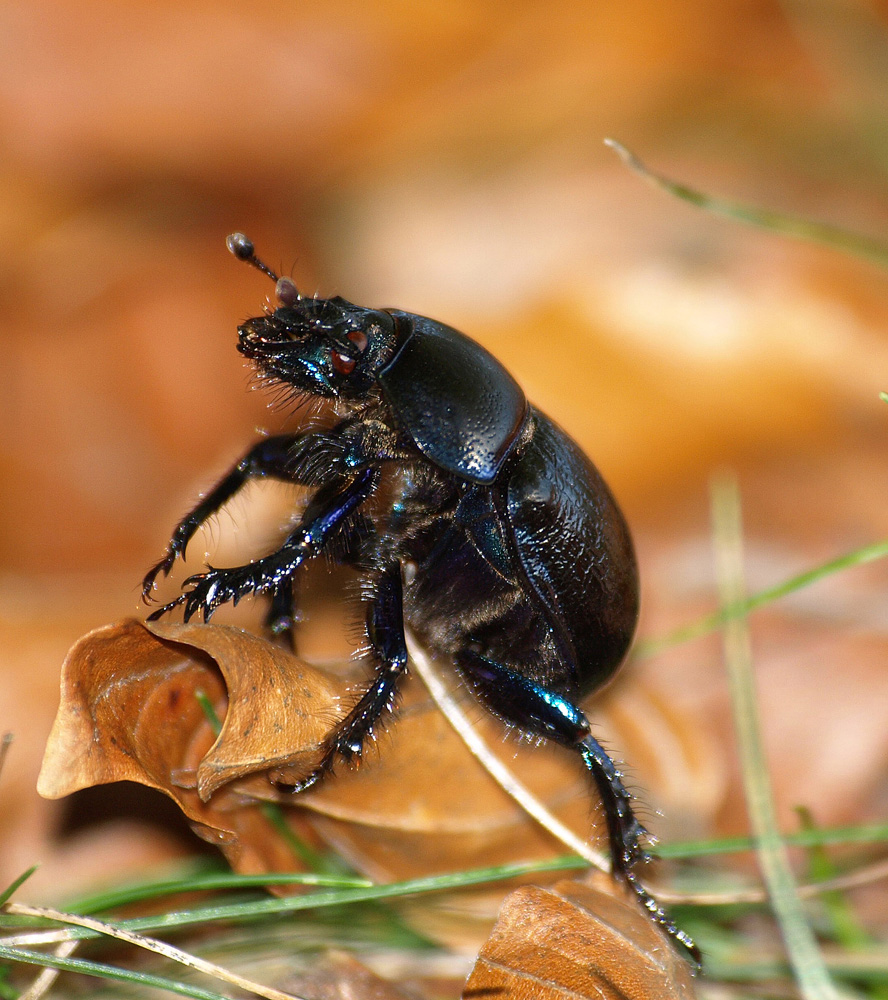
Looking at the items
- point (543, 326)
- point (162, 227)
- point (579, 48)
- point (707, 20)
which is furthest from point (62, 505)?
point (707, 20)

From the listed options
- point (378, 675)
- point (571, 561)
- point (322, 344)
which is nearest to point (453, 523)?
point (571, 561)

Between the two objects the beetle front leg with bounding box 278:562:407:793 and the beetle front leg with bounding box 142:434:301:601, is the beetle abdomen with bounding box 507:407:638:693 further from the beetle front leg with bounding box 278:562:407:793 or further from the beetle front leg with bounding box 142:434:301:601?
the beetle front leg with bounding box 142:434:301:601

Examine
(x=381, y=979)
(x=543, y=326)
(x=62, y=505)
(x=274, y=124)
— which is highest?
(x=274, y=124)

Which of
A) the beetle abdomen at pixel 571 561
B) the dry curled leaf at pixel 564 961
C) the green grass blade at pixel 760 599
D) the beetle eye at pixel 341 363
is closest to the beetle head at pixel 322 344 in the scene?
the beetle eye at pixel 341 363

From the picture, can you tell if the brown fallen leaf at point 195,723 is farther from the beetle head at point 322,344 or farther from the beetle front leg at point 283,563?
the beetle head at point 322,344

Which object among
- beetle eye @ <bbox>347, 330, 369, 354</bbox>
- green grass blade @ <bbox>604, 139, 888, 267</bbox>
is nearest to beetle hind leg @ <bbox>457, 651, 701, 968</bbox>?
beetle eye @ <bbox>347, 330, 369, 354</bbox>

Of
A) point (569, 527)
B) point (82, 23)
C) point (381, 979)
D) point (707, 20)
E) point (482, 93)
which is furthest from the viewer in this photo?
point (707, 20)

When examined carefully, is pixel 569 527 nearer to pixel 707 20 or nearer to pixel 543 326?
pixel 543 326

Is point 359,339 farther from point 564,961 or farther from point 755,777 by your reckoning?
point 755,777
